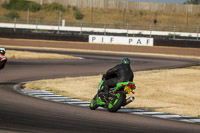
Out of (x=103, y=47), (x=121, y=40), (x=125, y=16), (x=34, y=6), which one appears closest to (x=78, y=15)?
(x=34, y=6)

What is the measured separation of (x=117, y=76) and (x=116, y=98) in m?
0.60

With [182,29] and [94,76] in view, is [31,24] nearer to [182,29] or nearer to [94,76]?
[182,29]

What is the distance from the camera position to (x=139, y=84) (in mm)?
19688

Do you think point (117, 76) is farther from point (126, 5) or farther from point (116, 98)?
point (126, 5)

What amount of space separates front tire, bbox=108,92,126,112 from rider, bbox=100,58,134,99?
10.7 inches

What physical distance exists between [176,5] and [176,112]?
7054 centimetres

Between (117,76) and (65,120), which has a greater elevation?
(117,76)

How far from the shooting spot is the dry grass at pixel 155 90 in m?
13.4

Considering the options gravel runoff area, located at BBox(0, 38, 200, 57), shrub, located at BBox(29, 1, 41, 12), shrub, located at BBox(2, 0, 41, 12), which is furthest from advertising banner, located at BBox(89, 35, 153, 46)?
shrub, located at BBox(2, 0, 41, 12)

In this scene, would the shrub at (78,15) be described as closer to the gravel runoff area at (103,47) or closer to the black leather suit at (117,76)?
the gravel runoff area at (103,47)

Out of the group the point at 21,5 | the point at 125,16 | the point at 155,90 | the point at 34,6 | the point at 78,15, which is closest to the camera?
the point at 155,90

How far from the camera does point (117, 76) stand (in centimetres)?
1102

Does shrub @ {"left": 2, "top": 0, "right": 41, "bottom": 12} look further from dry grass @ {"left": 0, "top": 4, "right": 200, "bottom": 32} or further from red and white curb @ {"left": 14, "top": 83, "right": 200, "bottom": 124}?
red and white curb @ {"left": 14, "top": 83, "right": 200, "bottom": 124}

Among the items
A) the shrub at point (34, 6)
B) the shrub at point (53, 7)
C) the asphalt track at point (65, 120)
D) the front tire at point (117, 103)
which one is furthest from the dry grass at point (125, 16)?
the front tire at point (117, 103)
